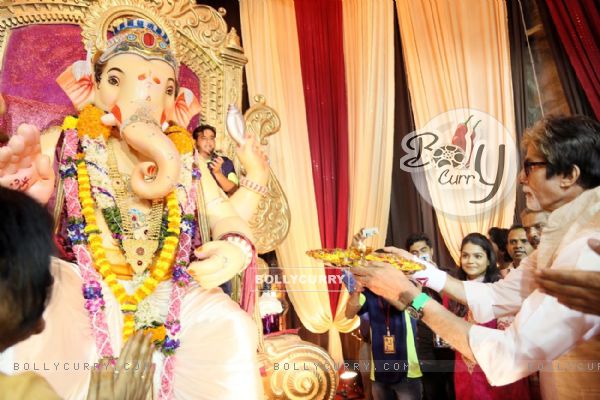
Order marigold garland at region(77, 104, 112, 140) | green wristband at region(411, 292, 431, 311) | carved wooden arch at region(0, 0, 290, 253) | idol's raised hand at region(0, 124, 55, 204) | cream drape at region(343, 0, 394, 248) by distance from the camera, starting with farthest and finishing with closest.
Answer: cream drape at region(343, 0, 394, 248), carved wooden arch at region(0, 0, 290, 253), marigold garland at region(77, 104, 112, 140), idol's raised hand at region(0, 124, 55, 204), green wristband at region(411, 292, 431, 311)

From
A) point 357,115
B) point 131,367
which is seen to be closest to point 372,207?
point 357,115

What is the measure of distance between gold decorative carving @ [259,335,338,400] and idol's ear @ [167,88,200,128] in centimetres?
134

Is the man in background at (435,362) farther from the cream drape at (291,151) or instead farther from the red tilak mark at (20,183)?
the red tilak mark at (20,183)

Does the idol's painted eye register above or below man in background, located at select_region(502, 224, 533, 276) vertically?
above

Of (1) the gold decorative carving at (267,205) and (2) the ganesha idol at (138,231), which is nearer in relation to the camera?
(2) the ganesha idol at (138,231)

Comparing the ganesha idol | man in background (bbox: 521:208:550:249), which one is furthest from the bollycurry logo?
the ganesha idol

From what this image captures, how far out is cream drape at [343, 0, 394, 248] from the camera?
173 inches

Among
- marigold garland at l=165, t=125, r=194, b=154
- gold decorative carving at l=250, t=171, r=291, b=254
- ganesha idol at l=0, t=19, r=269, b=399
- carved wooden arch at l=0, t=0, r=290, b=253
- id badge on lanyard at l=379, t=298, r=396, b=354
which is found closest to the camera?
ganesha idol at l=0, t=19, r=269, b=399

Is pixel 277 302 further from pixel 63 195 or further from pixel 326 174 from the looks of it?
pixel 63 195

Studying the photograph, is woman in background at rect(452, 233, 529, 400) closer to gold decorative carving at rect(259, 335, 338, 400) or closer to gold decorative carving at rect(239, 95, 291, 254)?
gold decorative carving at rect(259, 335, 338, 400)

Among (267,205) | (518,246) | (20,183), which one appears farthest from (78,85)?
(518,246)

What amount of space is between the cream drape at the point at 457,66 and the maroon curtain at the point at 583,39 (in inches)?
21.4

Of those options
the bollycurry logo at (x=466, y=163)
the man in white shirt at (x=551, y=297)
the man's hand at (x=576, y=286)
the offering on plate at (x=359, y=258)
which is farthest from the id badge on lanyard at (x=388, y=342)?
the bollycurry logo at (x=466, y=163)

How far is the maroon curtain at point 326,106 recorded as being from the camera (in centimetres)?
444
